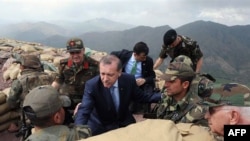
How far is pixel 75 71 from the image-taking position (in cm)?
554

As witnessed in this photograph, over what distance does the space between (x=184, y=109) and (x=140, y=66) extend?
2574 millimetres

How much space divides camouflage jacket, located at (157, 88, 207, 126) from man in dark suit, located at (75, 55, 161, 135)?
493 mm

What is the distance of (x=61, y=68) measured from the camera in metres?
5.56

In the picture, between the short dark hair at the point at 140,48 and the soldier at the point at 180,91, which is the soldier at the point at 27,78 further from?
the soldier at the point at 180,91

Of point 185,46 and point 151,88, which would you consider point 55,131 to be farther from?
point 185,46

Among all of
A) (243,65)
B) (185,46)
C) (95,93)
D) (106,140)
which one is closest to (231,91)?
(106,140)

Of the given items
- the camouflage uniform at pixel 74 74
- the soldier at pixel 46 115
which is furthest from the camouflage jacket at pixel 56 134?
the camouflage uniform at pixel 74 74

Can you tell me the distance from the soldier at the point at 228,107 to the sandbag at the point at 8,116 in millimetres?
4930

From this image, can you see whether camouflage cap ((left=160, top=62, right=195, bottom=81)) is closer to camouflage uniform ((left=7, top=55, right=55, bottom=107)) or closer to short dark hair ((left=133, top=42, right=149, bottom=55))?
short dark hair ((left=133, top=42, right=149, bottom=55))

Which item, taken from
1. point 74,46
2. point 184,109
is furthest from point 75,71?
point 184,109

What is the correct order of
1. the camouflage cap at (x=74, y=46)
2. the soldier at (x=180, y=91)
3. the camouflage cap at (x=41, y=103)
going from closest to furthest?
the camouflage cap at (x=41, y=103) < the soldier at (x=180, y=91) < the camouflage cap at (x=74, y=46)

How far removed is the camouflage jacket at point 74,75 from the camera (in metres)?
5.54

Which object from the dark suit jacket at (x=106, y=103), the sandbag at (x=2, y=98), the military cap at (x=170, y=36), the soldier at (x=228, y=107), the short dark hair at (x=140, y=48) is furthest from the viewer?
the sandbag at (x=2, y=98)

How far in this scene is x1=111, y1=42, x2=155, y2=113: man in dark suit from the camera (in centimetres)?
594
